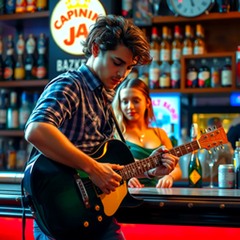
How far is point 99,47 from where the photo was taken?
148 centimetres

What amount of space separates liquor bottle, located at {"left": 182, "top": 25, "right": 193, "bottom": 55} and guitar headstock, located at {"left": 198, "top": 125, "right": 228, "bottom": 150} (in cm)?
169

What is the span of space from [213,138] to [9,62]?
2.54 metres

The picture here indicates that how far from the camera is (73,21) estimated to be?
3.22 m

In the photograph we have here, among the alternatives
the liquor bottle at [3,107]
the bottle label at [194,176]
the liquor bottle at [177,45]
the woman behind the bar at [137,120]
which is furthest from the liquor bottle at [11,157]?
the bottle label at [194,176]

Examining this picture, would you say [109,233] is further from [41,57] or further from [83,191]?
[41,57]

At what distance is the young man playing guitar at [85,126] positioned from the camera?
1.33m

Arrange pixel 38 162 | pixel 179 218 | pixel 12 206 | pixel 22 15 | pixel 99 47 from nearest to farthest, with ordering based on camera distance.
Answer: pixel 38 162, pixel 99 47, pixel 179 218, pixel 12 206, pixel 22 15

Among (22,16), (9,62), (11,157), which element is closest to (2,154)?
(11,157)

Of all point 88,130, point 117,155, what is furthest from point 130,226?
point 88,130

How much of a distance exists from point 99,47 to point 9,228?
0.83 metres

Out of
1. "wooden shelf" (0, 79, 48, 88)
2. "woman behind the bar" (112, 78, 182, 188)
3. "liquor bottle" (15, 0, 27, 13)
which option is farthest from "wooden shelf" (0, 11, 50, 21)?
"woman behind the bar" (112, 78, 182, 188)

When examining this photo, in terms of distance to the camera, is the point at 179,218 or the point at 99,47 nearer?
the point at 99,47

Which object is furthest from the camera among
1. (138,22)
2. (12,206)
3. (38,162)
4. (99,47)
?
(138,22)

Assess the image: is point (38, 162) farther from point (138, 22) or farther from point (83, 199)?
point (138, 22)
